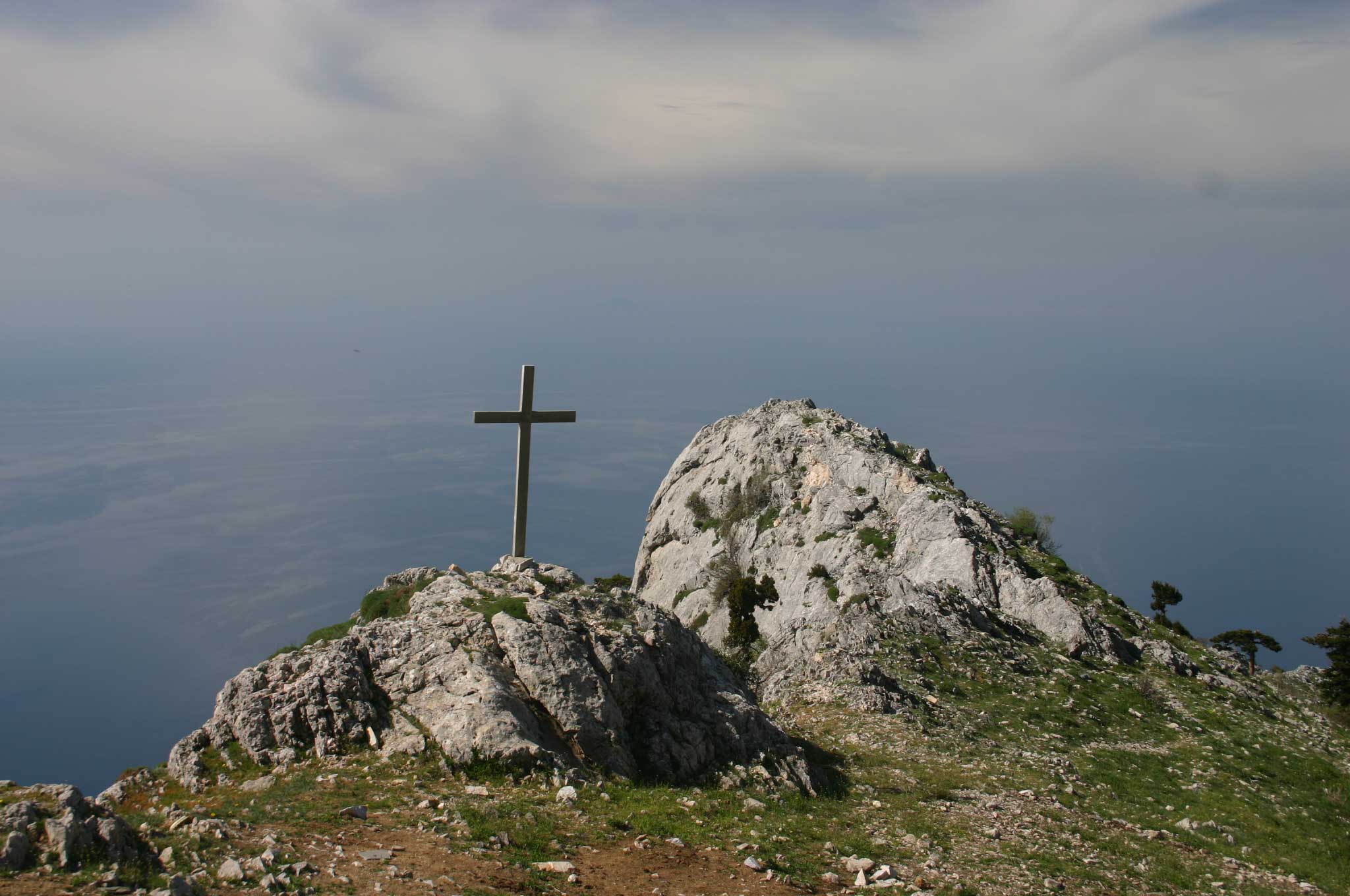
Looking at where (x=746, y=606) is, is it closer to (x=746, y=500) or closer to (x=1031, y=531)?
(x=746, y=500)

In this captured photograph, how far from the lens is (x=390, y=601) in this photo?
20.7 m

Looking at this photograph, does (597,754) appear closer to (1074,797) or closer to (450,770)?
(450,770)

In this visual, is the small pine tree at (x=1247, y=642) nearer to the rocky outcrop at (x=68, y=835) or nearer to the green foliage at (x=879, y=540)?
the green foliage at (x=879, y=540)

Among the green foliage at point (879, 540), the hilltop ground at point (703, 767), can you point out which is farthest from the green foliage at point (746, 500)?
the hilltop ground at point (703, 767)

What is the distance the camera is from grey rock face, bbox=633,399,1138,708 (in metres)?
29.8

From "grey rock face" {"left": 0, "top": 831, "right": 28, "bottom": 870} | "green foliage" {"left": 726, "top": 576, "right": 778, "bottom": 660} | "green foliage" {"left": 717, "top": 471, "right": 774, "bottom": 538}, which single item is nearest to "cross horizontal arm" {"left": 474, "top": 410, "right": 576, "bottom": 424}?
"grey rock face" {"left": 0, "top": 831, "right": 28, "bottom": 870}

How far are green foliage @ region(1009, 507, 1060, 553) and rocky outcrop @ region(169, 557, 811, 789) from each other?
2578cm

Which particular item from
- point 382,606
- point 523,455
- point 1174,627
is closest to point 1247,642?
point 1174,627

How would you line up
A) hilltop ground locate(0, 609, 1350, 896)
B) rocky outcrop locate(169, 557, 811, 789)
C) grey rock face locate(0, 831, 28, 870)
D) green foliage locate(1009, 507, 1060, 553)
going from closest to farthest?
grey rock face locate(0, 831, 28, 870) → hilltop ground locate(0, 609, 1350, 896) → rocky outcrop locate(169, 557, 811, 789) → green foliage locate(1009, 507, 1060, 553)

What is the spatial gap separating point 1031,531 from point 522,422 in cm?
3453

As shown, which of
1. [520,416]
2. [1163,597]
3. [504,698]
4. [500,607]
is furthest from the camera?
[1163,597]

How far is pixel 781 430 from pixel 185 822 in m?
41.9

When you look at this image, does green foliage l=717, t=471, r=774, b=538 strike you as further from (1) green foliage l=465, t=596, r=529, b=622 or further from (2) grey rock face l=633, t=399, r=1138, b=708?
(1) green foliage l=465, t=596, r=529, b=622

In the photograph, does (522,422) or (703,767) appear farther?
(522,422)
